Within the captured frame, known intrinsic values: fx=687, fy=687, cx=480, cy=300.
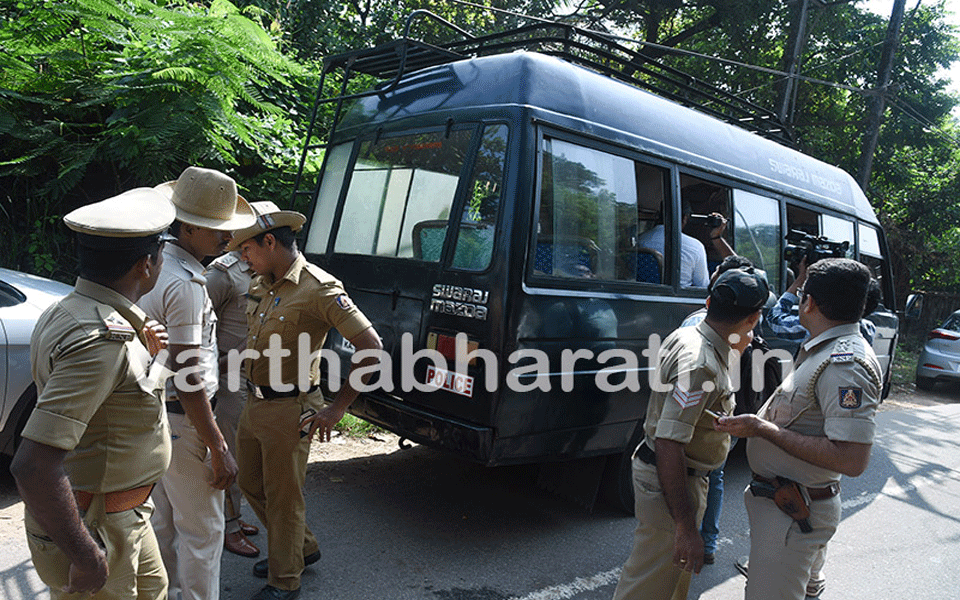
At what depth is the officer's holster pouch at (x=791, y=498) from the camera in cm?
240

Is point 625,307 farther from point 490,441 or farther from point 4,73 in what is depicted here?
point 4,73

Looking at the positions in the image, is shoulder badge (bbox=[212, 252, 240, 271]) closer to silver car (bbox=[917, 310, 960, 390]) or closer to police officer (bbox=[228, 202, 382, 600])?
police officer (bbox=[228, 202, 382, 600])

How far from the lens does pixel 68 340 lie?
5.44ft

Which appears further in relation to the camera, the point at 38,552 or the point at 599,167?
the point at 599,167

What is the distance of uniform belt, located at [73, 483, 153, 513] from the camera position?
5.85 ft

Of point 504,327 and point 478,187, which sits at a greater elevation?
point 478,187

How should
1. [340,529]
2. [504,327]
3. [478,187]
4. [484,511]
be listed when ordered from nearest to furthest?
[504,327] < [478,187] < [340,529] < [484,511]

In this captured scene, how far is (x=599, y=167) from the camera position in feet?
13.2

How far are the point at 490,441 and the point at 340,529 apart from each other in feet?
3.94

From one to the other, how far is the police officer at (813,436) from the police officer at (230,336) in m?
2.49

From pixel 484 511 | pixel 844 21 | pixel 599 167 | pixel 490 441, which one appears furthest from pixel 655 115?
pixel 844 21

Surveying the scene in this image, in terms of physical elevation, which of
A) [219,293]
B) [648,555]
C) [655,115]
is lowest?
[648,555]

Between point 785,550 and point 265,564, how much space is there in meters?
2.43

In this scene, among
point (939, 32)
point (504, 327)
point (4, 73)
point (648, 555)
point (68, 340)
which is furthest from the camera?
point (939, 32)
